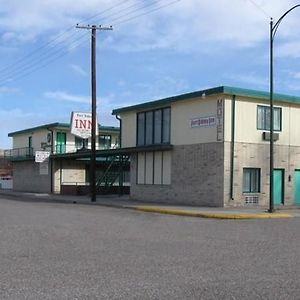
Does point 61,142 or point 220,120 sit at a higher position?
point 220,120

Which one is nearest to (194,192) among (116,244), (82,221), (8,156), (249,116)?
(249,116)

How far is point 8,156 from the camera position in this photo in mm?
61219

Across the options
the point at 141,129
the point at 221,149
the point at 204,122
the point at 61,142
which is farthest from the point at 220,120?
the point at 61,142

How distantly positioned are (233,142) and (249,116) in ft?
6.01

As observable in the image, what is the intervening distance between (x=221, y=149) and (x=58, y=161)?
23651mm

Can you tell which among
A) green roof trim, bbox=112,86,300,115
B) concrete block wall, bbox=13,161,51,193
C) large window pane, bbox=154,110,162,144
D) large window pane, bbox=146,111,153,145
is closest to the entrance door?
green roof trim, bbox=112,86,300,115

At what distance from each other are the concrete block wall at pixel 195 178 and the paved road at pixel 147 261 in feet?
32.2

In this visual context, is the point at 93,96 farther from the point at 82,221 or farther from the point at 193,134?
the point at 82,221

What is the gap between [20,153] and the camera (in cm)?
5853

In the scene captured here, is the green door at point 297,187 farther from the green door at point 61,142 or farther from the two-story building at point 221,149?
the green door at point 61,142

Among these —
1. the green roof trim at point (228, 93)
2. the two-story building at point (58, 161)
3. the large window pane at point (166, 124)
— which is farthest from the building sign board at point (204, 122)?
the two-story building at point (58, 161)

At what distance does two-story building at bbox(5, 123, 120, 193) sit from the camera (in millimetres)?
50375

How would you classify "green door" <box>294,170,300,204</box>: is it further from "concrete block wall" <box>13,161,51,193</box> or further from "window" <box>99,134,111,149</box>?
"concrete block wall" <box>13,161,51,193</box>

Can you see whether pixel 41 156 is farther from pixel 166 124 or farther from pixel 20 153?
pixel 166 124
